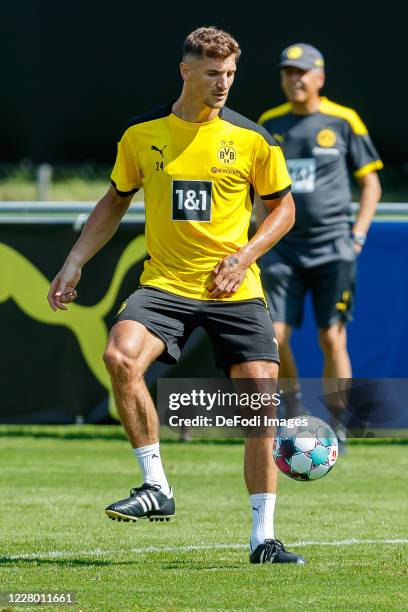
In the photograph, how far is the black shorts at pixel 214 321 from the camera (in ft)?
22.2

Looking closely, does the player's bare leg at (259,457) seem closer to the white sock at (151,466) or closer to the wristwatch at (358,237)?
the white sock at (151,466)

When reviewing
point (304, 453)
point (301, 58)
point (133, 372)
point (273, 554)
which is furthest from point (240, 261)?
point (301, 58)

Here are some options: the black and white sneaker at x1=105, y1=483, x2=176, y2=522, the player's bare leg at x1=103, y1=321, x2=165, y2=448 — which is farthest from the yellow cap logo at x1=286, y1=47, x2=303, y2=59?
the black and white sneaker at x1=105, y1=483, x2=176, y2=522

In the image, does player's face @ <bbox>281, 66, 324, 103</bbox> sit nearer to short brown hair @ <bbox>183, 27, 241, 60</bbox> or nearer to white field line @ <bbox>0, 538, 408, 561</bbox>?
short brown hair @ <bbox>183, 27, 241, 60</bbox>

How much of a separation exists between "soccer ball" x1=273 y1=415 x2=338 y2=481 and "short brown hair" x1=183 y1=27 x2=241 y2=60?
1.89 metres

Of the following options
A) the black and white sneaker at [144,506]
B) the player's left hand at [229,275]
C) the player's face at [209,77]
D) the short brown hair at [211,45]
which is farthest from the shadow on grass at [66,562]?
the short brown hair at [211,45]

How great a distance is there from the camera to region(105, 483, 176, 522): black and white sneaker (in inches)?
249

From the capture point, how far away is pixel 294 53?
35.7 feet

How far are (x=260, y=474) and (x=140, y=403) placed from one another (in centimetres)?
68

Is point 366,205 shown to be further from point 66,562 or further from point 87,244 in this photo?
point 66,562

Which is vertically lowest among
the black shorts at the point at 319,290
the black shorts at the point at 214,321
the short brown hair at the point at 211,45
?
the black shorts at the point at 319,290

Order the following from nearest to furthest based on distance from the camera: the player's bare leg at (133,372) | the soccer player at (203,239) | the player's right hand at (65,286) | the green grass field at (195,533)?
the green grass field at (195,533) → the player's bare leg at (133,372) → the soccer player at (203,239) → the player's right hand at (65,286)

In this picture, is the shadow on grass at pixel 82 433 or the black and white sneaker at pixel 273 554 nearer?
the black and white sneaker at pixel 273 554

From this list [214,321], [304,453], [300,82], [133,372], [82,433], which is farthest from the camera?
[82,433]
